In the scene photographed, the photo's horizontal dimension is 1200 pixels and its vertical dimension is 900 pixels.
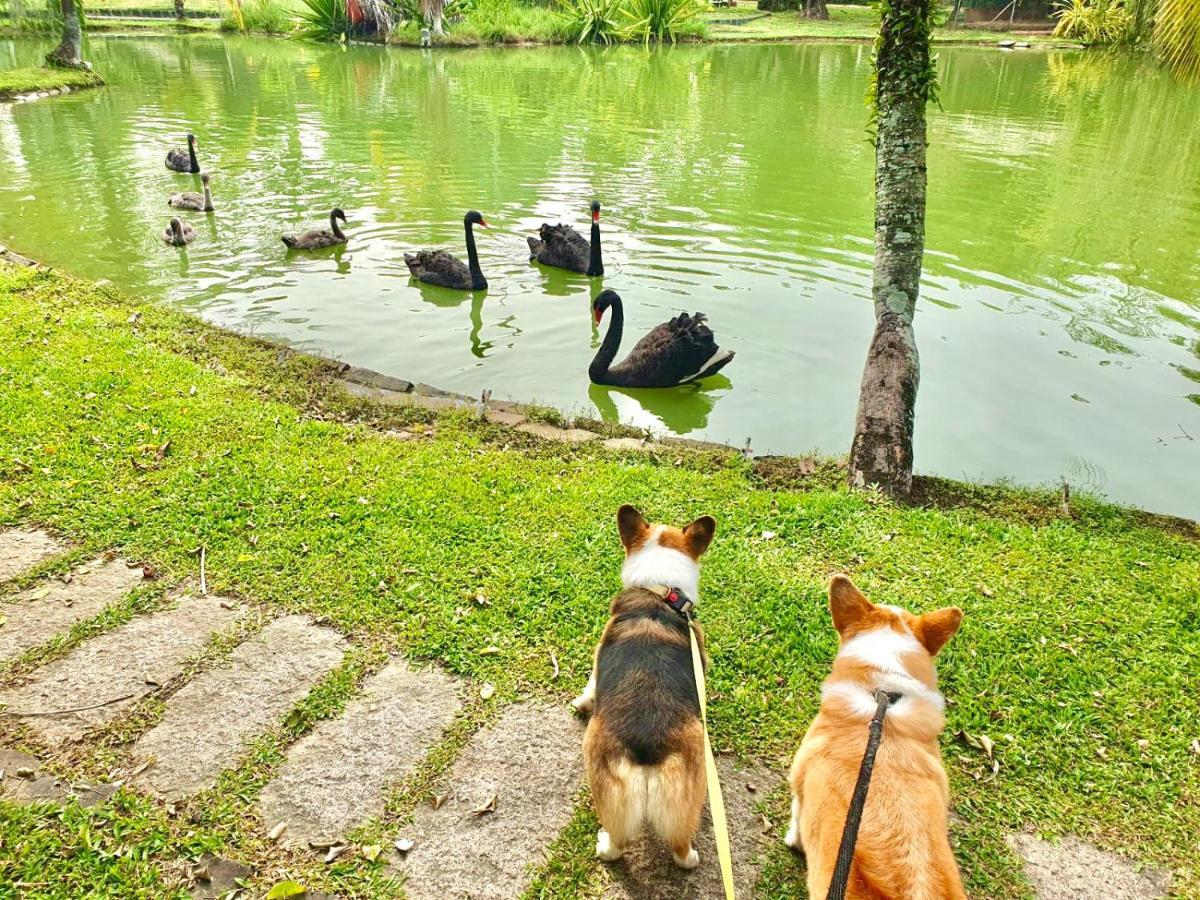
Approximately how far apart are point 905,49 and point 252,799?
551cm

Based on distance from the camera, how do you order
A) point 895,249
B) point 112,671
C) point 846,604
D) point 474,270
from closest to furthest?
point 846,604 < point 112,671 < point 895,249 < point 474,270

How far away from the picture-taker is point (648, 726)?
8.39 ft

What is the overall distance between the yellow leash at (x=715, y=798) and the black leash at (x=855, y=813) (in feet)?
1.19

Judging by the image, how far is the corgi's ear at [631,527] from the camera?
3297 mm

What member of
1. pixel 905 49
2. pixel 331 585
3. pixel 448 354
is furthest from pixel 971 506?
pixel 448 354

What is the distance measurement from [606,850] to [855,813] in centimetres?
115

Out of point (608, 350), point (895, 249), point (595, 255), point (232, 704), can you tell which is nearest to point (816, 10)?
point (595, 255)

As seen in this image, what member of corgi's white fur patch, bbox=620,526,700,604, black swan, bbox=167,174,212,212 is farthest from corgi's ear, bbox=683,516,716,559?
black swan, bbox=167,174,212,212

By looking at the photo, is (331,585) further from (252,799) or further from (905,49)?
(905,49)

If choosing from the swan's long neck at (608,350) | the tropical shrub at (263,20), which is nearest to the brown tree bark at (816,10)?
the tropical shrub at (263,20)

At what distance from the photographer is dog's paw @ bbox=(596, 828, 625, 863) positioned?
280cm

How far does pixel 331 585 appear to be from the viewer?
165 inches

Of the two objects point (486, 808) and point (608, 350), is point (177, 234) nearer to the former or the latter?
point (608, 350)

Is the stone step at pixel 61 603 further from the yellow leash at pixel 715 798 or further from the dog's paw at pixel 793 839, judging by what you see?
the dog's paw at pixel 793 839
